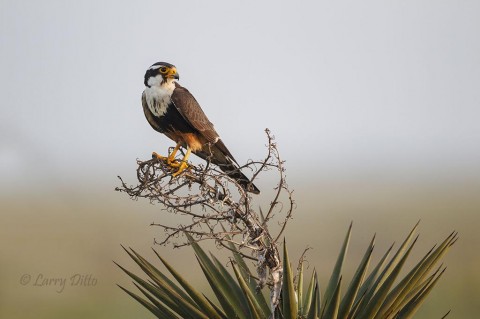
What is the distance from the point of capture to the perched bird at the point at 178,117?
24.9 ft

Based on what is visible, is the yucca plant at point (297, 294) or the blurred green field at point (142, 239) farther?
the blurred green field at point (142, 239)

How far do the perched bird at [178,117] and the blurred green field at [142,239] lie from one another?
10.1 metres

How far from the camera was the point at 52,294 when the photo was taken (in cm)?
3025

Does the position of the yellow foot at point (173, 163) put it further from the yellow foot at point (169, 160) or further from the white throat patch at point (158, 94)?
the white throat patch at point (158, 94)

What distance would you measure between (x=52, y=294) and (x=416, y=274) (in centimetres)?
A: 2593

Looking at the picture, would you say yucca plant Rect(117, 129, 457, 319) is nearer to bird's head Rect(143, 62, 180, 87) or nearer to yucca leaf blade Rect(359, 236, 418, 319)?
yucca leaf blade Rect(359, 236, 418, 319)

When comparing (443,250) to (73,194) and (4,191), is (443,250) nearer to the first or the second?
(73,194)

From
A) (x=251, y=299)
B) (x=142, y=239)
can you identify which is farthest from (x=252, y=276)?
(x=142, y=239)

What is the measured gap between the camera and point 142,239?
38.5 m

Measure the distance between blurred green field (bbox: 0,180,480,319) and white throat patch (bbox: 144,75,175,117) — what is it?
10165mm

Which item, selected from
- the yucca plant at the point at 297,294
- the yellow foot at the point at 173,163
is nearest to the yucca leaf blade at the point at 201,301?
the yucca plant at the point at 297,294

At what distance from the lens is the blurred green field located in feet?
88.0

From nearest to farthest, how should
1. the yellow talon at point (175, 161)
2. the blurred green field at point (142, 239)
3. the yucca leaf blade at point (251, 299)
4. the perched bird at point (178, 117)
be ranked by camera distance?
the yucca leaf blade at point (251, 299) < the yellow talon at point (175, 161) < the perched bird at point (178, 117) < the blurred green field at point (142, 239)

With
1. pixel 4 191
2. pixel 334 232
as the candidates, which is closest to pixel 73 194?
pixel 4 191
